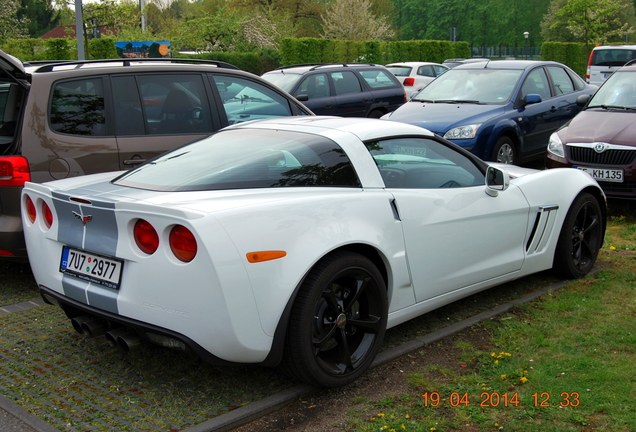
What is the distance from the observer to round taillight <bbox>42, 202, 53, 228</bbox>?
12.8 feet

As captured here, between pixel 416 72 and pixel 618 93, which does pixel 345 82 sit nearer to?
pixel 618 93

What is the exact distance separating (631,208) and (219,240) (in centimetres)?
712

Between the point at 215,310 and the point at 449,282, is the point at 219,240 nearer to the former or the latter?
the point at 215,310

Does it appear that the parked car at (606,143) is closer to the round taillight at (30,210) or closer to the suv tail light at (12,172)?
the suv tail light at (12,172)

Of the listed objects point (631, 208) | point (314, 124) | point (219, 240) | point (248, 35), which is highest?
point (248, 35)

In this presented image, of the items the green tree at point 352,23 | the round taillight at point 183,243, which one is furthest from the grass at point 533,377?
the green tree at point 352,23

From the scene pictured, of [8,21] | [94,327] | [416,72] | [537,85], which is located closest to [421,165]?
[94,327]

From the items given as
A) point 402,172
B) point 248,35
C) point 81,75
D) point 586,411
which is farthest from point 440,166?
point 248,35

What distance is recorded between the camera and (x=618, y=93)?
9.08 m

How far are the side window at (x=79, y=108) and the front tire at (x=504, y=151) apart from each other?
5.61 metres

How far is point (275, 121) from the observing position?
460 cm

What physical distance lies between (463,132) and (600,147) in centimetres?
180

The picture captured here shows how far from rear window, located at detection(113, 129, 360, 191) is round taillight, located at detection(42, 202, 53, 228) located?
43cm

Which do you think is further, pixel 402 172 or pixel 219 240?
pixel 402 172
